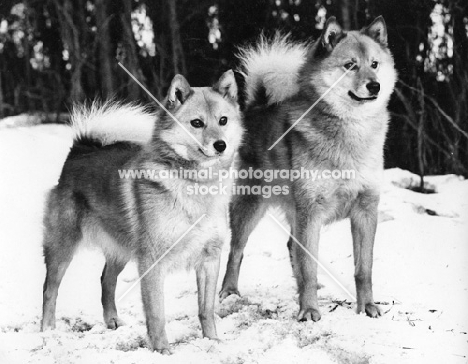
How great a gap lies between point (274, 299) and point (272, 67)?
1.81m

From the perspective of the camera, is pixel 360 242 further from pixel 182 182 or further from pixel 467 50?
pixel 467 50

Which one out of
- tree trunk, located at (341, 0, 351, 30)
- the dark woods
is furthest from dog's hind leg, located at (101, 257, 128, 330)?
tree trunk, located at (341, 0, 351, 30)

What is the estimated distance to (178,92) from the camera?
11.1 feet

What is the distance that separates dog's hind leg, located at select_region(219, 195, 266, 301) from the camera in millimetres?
4414

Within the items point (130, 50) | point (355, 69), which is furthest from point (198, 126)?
point (130, 50)

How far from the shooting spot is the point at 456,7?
4.69m

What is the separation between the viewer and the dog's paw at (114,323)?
3820mm

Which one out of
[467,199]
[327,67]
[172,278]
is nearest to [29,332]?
[172,278]

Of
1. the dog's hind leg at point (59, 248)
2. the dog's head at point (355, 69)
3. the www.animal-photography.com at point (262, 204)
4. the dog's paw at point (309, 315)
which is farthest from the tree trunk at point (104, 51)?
the dog's paw at point (309, 315)

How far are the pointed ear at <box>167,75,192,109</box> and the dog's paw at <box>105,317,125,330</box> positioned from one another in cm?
152

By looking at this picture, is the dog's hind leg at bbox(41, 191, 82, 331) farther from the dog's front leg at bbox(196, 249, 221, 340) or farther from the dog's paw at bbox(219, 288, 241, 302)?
the dog's paw at bbox(219, 288, 241, 302)

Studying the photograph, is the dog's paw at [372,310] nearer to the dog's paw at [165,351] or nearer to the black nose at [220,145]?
the dog's paw at [165,351]

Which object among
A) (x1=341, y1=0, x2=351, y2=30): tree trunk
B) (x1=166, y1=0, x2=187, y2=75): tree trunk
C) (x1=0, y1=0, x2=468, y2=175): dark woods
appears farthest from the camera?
(x1=166, y1=0, x2=187, y2=75): tree trunk

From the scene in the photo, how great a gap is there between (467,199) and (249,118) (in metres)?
1.80
